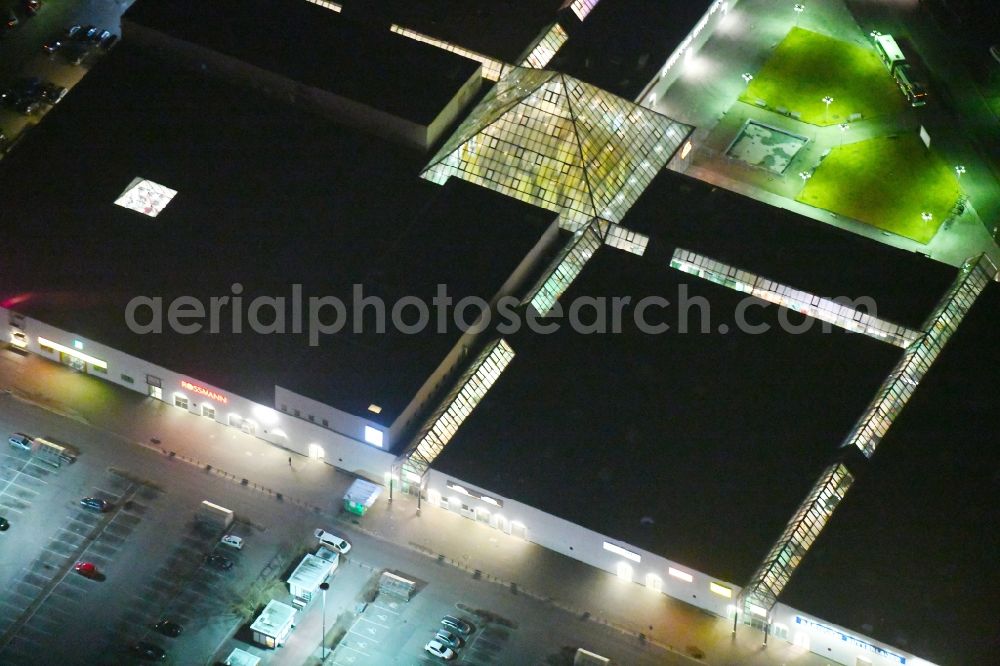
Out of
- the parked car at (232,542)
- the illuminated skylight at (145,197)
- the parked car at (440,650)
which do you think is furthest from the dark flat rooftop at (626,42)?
the parked car at (440,650)

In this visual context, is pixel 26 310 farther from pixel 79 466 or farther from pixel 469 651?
pixel 469 651

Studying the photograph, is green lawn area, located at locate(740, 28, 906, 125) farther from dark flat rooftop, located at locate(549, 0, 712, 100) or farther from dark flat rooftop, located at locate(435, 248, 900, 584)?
dark flat rooftop, located at locate(435, 248, 900, 584)

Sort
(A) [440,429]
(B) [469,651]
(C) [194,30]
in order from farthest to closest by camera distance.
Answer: (C) [194,30]
(A) [440,429]
(B) [469,651]

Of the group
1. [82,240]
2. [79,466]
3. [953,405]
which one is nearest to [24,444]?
[79,466]

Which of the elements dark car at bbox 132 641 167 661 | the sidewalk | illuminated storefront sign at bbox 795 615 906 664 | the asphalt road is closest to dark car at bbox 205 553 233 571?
the asphalt road

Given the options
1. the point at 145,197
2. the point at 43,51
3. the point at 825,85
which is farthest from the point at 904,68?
the point at 43,51

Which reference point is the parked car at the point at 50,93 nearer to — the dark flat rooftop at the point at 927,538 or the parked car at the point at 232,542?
the parked car at the point at 232,542

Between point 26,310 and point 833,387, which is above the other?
point 833,387
